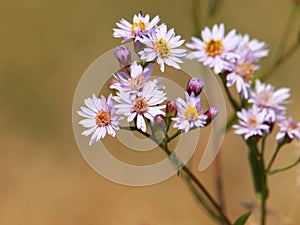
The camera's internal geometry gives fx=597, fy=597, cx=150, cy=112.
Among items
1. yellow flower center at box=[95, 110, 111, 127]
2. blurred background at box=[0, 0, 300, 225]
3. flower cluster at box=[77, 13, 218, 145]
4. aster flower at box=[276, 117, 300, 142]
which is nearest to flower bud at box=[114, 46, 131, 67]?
flower cluster at box=[77, 13, 218, 145]

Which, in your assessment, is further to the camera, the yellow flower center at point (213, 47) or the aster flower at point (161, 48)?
the yellow flower center at point (213, 47)

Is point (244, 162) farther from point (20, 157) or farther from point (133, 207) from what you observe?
point (20, 157)

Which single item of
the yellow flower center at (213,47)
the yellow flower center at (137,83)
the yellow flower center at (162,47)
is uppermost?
the yellow flower center at (162,47)

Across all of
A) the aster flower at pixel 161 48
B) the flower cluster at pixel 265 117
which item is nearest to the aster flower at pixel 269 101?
the flower cluster at pixel 265 117

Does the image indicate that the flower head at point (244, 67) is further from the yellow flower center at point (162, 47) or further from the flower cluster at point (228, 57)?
the yellow flower center at point (162, 47)

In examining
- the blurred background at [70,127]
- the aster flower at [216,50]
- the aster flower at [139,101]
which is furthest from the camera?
the blurred background at [70,127]

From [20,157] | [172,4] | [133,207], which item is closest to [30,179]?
[20,157]

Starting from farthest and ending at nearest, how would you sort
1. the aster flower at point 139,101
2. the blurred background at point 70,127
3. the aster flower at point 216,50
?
the blurred background at point 70,127
the aster flower at point 216,50
the aster flower at point 139,101

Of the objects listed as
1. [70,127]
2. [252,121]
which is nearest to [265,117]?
[252,121]
